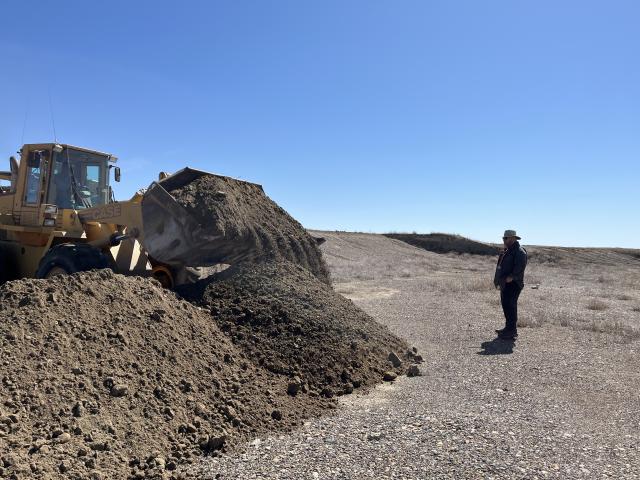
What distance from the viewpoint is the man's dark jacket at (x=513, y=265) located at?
9.53 meters

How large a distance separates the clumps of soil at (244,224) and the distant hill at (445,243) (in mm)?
30562

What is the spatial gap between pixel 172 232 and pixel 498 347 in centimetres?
527

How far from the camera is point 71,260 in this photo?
8.02m

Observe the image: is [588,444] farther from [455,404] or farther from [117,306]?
[117,306]

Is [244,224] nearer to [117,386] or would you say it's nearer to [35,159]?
[35,159]

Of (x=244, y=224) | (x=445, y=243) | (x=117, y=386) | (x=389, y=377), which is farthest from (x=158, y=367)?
(x=445, y=243)

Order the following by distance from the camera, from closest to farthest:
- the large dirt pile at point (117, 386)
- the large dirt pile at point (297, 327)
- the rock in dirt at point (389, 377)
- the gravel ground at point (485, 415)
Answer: the large dirt pile at point (117, 386), the gravel ground at point (485, 415), the large dirt pile at point (297, 327), the rock in dirt at point (389, 377)

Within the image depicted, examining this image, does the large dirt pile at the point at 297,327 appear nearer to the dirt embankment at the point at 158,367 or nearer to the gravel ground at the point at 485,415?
the dirt embankment at the point at 158,367

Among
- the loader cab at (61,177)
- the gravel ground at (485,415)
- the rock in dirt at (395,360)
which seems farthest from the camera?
the loader cab at (61,177)

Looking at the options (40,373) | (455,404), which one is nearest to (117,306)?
(40,373)

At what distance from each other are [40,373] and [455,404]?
3900mm

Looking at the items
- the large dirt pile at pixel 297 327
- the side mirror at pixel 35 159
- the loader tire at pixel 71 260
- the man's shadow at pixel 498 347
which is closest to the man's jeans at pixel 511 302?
the man's shadow at pixel 498 347

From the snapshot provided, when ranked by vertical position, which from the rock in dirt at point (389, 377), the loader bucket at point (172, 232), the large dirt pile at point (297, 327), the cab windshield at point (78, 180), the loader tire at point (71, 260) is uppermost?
the cab windshield at point (78, 180)

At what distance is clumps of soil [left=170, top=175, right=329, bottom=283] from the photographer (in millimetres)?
8219
